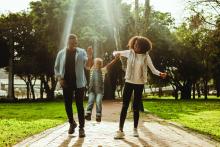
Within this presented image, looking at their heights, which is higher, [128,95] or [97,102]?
[128,95]

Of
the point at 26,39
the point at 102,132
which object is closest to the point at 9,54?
the point at 26,39

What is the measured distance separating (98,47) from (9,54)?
440 inches

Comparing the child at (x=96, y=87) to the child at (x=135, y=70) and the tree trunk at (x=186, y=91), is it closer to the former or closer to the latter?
the child at (x=135, y=70)

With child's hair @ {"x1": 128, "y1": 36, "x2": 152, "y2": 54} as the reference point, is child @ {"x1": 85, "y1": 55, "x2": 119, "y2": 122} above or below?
below

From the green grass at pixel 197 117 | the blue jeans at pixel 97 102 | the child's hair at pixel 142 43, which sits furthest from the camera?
the blue jeans at pixel 97 102

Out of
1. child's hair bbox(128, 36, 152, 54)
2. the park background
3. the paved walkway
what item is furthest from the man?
the park background

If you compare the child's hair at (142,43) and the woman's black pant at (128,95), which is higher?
the child's hair at (142,43)

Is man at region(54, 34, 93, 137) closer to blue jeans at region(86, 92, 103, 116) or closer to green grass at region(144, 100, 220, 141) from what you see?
green grass at region(144, 100, 220, 141)

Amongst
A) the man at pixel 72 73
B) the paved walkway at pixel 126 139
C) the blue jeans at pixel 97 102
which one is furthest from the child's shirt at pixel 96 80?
the man at pixel 72 73

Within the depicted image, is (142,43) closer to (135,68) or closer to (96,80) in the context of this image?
(135,68)

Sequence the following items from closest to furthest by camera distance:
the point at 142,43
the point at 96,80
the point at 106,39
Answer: the point at 142,43
the point at 96,80
the point at 106,39

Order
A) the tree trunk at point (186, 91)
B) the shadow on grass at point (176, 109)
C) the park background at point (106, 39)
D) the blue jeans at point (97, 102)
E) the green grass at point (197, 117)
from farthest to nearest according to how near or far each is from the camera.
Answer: the tree trunk at point (186, 91) < the park background at point (106, 39) < the shadow on grass at point (176, 109) < the blue jeans at point (97, 102) < the green grass at point (197, 117)

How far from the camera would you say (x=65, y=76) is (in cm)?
966

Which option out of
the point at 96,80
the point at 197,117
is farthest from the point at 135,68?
the point at 197,117
